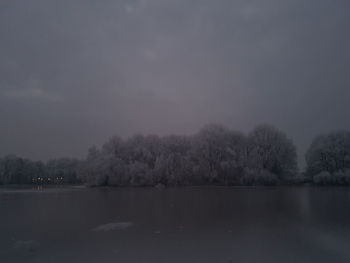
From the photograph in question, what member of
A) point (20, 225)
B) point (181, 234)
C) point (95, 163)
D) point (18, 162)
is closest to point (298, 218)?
point (181, 234)

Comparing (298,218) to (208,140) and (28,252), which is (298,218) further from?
(208,140)

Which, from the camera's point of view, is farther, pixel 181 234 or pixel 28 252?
pixel 181 234

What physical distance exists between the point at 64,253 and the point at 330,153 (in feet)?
183

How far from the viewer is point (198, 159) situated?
66875mm

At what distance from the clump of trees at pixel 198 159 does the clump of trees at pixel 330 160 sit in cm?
357

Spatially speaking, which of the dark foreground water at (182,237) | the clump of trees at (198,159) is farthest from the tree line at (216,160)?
the dark foreground water at (182,237)

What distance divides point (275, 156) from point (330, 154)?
8.81 m

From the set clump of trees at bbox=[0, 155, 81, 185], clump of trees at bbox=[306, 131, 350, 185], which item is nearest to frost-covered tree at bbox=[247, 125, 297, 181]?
clump of trees at bbox=[306, 131, 350, 185]

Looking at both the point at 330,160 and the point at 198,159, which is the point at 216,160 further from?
the point at 330,160

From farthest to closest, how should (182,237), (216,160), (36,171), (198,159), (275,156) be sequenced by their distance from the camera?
(36,171), (198,159), (216,160), (275,156), (182,237)

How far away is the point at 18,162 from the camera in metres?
99.5

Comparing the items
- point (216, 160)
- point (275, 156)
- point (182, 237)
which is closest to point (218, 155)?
point (216, 160)

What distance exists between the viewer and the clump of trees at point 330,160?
2281 inches

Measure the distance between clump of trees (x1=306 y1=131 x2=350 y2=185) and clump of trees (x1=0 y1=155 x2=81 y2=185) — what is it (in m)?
55.8
